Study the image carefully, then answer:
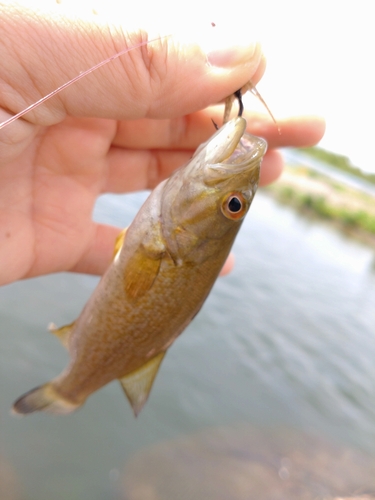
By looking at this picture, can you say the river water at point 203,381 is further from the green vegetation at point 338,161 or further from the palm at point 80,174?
the green vegetation at point 338,161

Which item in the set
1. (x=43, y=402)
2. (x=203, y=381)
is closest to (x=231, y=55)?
(x=43, y=402)

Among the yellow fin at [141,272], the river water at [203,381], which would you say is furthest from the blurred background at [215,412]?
the yellow fin at [141,272]

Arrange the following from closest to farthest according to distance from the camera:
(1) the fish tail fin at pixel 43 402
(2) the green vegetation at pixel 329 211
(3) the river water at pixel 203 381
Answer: (1) the fish tail fin at pixel 43 402 → (3) the river water at pixel 203 381 → (2) the green vegetation at pixel 329 211

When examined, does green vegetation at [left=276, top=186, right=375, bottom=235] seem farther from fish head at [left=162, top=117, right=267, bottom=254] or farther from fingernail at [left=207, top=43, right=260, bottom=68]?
fingernail at [left=207, top=43, right=260, bottom=68]

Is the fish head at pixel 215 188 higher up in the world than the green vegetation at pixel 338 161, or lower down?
higher up

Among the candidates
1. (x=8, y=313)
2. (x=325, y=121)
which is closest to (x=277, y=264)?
(x=8, y=313)

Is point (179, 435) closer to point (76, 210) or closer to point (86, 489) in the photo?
point (86, 489)

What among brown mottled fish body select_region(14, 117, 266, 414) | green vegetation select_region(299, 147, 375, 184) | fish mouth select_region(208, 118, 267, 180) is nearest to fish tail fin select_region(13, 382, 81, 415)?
brown mottled fish body select_region(14, 117, 266, 414)
